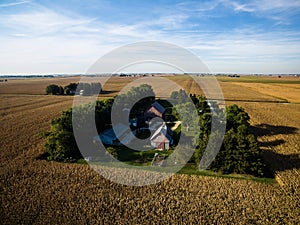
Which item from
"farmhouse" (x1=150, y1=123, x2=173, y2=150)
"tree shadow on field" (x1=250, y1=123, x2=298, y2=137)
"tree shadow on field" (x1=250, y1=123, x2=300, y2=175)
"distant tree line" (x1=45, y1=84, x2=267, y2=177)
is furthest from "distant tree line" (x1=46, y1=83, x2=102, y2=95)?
"tree shadow on field" (x1=250, y1=123, x2=300, y2=175)

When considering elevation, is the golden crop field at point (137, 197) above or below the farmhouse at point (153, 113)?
below

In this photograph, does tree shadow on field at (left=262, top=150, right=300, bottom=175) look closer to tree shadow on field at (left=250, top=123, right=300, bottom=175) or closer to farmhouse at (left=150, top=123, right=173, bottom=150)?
tree shadow on field at (left=250, top=123, right=300, bottom=175)

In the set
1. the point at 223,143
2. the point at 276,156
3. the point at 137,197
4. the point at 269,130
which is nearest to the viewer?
the point at 137,197

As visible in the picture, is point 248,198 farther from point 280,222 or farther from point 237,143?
point 237,143

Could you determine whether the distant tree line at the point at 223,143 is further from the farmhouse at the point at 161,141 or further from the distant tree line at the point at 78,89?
the distant tree line at the point at 78,89

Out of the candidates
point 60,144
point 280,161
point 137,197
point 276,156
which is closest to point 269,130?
point 276,156

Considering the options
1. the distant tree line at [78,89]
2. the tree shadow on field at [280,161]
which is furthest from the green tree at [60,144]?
the distant tree line at [78,89]

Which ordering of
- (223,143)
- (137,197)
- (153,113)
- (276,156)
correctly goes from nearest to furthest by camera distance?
(137,197) → (223,143) → (276,156) → (153,113)

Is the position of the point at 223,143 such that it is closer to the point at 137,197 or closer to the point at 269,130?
the point at 137,197
